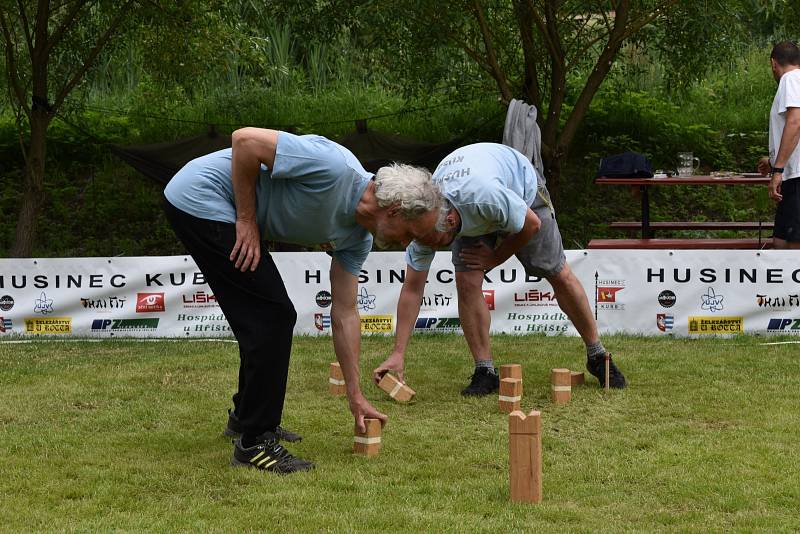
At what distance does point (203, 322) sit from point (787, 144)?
456cm

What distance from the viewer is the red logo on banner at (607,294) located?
8.00m

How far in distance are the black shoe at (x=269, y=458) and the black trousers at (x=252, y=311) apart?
7 cm

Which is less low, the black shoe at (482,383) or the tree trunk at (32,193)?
the tree trunk at (32,193)

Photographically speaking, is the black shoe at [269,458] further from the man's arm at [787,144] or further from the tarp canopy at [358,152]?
the tarp canopy at [358,152]

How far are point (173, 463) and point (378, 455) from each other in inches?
34.0

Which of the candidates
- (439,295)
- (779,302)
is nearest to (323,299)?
(439,295)

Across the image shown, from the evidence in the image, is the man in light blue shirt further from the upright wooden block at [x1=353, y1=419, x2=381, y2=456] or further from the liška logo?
the liška logo

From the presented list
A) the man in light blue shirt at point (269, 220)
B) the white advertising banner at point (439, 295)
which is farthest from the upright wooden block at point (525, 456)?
the white advertising banner at point (439, 295)

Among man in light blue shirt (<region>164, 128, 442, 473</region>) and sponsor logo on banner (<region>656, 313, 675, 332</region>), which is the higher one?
man in light blue shirt (<region>164, 128, 442, 473</region>)

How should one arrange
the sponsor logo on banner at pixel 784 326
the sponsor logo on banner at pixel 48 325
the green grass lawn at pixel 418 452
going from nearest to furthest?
1. the green grass lawn at pixel 418 452
2. the sponsor logo on banner at pixel 784 326
3. the sponsor logo on banner at pixel 48 325

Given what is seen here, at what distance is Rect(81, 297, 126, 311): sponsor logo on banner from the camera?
27.8ft

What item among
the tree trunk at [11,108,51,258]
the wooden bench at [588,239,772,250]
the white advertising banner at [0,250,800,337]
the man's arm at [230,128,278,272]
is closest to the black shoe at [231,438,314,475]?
the man's arm at [230,128,278,272]

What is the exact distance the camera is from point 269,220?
4.21 m

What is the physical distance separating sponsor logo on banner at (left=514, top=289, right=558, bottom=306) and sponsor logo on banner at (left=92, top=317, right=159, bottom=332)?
2.87 meters
